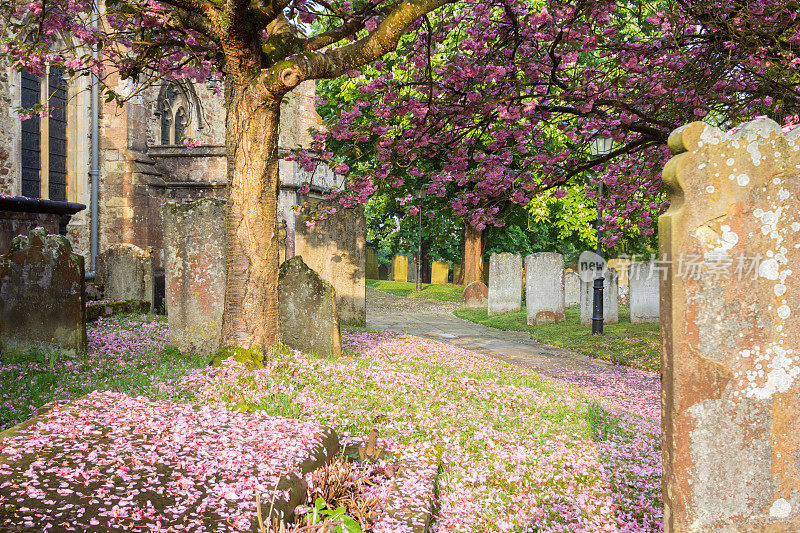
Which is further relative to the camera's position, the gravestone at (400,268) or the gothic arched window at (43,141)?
the gravestone at (400,268)

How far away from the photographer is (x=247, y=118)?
5.67m

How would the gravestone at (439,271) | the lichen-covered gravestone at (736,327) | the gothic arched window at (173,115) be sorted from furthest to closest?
the gravestone at (439,271) → the gothic arched window at (173,115) → the lichen-covered gravestone at (736,327)

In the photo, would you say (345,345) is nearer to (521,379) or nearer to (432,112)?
(521,379)

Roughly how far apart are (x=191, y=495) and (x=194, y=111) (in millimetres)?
21592

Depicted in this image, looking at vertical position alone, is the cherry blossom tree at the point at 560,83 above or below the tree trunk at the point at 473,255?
above

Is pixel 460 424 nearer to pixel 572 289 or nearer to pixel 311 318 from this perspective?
pixel 311 318

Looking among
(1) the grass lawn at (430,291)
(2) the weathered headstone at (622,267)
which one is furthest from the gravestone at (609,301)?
(1) the grass lawn at (430,291)

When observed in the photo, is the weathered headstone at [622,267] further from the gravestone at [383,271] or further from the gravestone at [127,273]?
the gravestone at [383,271]

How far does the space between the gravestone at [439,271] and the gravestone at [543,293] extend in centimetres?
2280

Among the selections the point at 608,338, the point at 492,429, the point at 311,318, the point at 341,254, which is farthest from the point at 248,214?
the point at 608,338

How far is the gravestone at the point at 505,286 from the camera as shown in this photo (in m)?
17.9

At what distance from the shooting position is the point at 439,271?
38.4m

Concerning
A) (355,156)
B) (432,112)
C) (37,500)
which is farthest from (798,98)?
(37,500)

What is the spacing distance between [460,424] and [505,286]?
1336 centimetres
